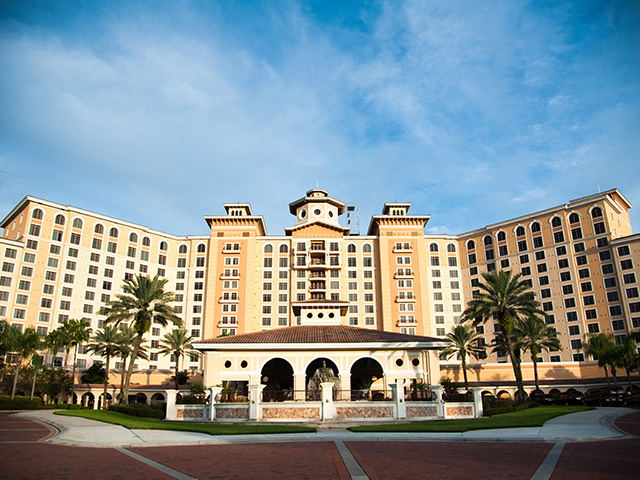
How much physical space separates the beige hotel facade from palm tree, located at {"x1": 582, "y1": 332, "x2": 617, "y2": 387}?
9.55ft

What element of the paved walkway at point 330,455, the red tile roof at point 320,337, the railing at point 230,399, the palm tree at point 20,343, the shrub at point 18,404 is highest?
the palm tree at point 20,343

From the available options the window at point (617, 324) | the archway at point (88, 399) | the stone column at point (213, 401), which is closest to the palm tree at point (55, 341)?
the archway at point (88, 399)

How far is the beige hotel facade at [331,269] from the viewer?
7881cm

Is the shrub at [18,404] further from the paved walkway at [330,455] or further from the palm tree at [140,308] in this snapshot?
the paved walkway at [330,455]

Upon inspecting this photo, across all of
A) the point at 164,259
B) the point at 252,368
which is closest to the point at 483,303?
the point at 252,368

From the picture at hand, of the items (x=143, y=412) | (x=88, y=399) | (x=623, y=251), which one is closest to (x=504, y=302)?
(x=143, y=412)

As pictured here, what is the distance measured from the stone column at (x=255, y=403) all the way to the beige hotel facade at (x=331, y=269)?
4906 centimetres

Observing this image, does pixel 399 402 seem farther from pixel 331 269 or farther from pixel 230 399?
pixel 331 269

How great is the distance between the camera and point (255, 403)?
31516 millimetres

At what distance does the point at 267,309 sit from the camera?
298 feet

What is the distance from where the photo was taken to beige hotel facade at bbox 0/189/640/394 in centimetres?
7881

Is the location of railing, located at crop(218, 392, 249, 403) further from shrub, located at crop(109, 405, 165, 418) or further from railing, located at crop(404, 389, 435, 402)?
railing, located at crop(404, 389, 435, 402)

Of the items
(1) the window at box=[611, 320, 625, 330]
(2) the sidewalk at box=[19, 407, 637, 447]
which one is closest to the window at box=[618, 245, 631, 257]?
(1) the window at box=[611, 320, 625, 330]

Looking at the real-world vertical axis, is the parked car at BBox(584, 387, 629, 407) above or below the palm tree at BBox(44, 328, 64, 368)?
below
